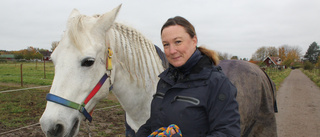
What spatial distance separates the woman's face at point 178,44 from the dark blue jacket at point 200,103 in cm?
5

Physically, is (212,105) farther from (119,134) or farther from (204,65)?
(119,134)

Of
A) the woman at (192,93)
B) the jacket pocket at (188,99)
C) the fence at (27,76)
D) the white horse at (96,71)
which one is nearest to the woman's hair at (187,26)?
the woman at (192,93)

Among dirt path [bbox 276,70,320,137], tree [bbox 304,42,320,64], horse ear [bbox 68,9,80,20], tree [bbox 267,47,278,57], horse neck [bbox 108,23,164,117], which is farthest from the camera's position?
tree [bbox 304,42,320,64]

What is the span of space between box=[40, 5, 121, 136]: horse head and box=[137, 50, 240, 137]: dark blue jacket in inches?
25.4

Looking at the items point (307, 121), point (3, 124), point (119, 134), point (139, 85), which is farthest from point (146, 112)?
point (307, 121)

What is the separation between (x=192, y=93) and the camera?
1157 millimetres

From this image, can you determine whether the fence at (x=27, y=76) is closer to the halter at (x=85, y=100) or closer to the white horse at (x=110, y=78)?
the white horse at (x=110, y=78)

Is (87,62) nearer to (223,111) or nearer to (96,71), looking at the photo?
(96,71)

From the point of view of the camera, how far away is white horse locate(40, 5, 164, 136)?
1398 millimetres

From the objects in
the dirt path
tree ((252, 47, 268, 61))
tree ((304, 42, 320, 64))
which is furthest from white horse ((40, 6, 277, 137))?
tree ((304, 42, 320, 64))

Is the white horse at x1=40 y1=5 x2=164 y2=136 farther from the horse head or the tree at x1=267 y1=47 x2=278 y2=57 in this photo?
the tree at x1=267 y1=47 x2=278 y2=57

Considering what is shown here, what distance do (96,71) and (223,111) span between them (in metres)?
1.08

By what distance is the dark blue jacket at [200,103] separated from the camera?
3.51ft

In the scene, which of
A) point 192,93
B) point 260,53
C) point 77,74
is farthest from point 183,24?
point 260,53
